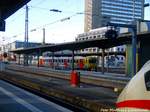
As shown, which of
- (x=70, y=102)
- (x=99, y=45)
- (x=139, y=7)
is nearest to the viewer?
(x=70, y=102)

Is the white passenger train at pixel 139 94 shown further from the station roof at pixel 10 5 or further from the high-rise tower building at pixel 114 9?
the high-rise tower building at pixel 114 9

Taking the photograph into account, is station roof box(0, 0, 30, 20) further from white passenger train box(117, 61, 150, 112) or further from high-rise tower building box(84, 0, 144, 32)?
high-rise tower building box(84, 0, 144, 32)

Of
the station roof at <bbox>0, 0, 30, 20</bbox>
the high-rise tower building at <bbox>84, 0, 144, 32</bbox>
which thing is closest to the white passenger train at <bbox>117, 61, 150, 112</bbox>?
the station roof at <bbox>0, 0, 30, 20</bbox>

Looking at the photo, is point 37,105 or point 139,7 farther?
point 139,7

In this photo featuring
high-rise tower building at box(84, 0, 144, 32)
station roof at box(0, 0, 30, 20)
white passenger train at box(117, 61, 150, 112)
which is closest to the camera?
white passenger train at box(117, 61, 150, 112)

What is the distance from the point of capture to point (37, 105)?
1609cm

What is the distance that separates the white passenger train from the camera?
5.95m

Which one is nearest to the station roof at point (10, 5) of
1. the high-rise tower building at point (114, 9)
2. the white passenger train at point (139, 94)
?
the white passenger train at point (139, 94)

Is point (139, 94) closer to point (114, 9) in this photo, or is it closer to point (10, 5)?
point (10, 5)

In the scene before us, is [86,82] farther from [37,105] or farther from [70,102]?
[37,105]

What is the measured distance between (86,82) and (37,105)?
16424 mm

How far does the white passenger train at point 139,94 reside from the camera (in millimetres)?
5953

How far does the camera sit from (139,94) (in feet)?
19.9

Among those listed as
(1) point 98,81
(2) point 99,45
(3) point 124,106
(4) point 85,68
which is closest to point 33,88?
(1) point 98,81
